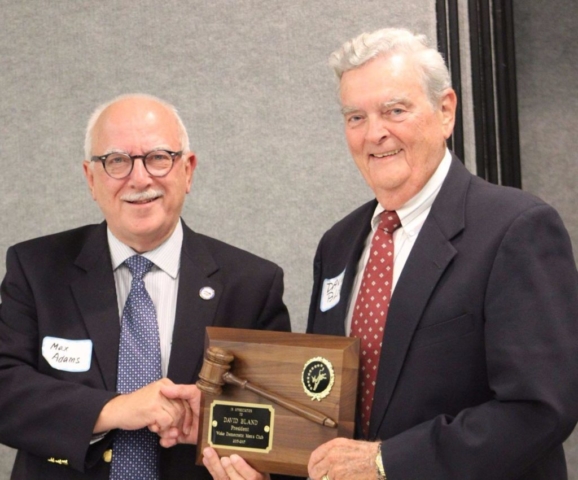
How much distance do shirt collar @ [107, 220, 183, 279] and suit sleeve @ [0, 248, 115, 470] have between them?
26 cm

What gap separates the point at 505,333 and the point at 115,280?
1.09m

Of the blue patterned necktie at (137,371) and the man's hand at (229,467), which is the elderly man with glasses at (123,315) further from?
the man's hand at (229,467)

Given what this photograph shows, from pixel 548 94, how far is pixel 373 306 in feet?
5.84

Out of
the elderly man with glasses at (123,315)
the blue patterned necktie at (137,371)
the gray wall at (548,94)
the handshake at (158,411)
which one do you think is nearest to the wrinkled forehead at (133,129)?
the elderly man with glasses at (123,315)

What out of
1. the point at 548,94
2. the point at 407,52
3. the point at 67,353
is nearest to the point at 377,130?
the point at 407,52

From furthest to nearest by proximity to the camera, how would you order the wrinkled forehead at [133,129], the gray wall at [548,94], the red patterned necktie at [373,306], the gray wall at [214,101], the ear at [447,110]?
1. the gray wall at [548,94]
2. the gray wall at [214,101]
3. the wrinkled forehead at [133,129]
4. the ear at [447,110]
5. the red patterned necktie at [373,306]

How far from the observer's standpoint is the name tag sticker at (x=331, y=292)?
2.19 m

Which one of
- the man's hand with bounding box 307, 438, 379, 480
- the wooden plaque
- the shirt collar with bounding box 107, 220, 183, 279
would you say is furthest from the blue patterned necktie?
the man's hand with bounding box 307, 438, 379, 480

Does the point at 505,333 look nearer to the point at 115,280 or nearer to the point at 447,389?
the point at 447,389

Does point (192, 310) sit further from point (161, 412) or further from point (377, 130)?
point (377, 130)

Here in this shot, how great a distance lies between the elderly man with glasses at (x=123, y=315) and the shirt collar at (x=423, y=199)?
1.63 ft

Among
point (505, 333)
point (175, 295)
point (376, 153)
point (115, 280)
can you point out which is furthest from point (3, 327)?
point (505, 333)

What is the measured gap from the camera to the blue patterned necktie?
86.6 inches

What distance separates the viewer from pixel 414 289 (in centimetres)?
194
